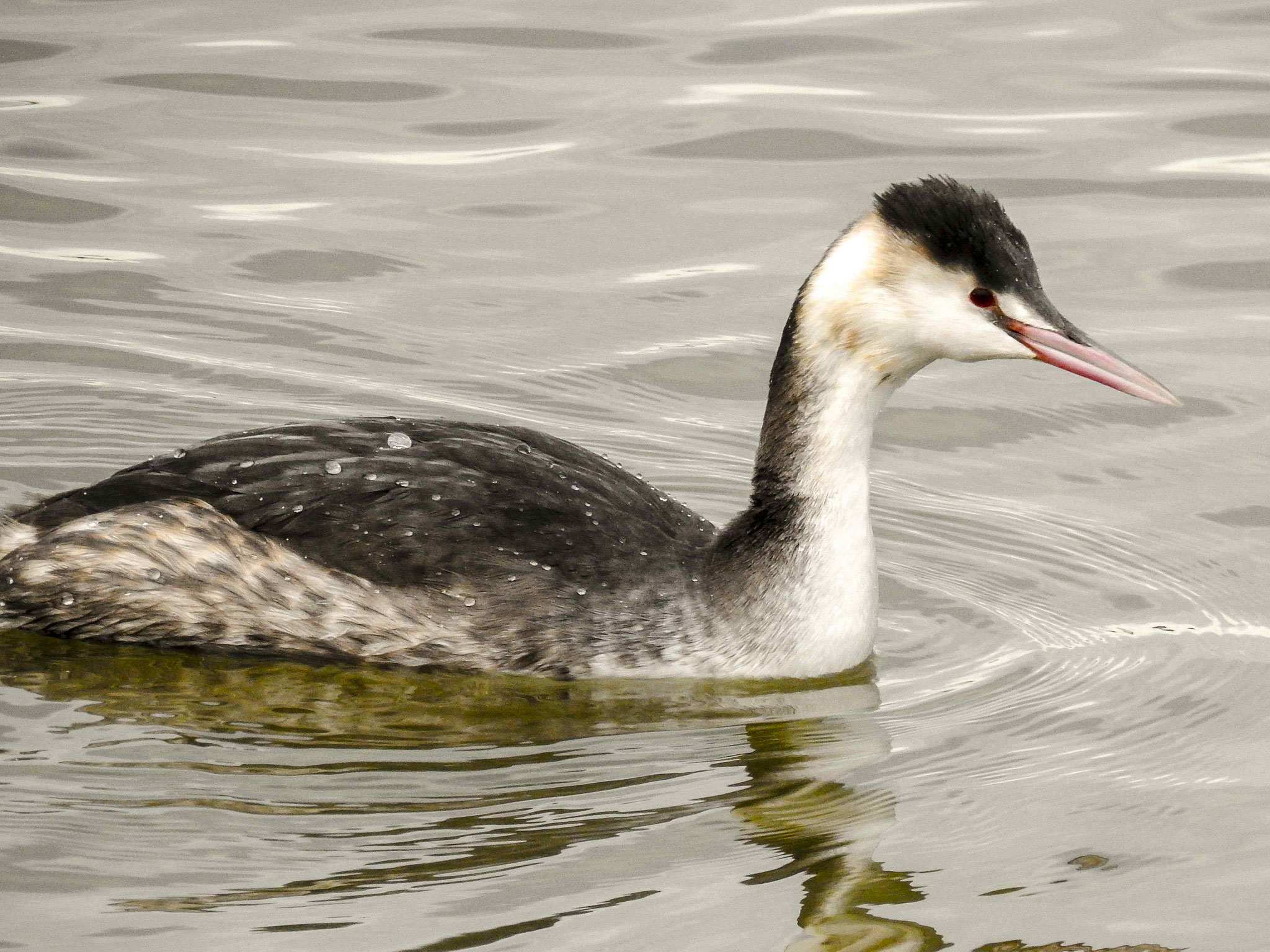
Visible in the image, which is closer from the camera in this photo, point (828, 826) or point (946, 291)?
point (828, 826)

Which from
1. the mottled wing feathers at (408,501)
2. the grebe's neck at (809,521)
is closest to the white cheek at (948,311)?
the grebe's neck at (809,521)

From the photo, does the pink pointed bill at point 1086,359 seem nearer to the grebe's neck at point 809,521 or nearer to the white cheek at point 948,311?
the white cheek at point 948,311

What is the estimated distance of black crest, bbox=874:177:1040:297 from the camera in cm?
722

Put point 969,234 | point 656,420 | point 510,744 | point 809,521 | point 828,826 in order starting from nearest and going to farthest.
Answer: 1. point 828,826
2. point 510,744
3. point 969,234
4. point 809,521
5. point 656,420

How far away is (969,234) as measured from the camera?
7215mm

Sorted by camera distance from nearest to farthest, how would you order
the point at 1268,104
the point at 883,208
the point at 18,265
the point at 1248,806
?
the point at 1248,806
the point at 883,208
the point at 18,265
the point at 1268,104

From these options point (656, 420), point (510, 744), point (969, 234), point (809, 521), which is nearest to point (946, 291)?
point (969, 234)

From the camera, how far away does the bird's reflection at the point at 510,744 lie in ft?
19.8

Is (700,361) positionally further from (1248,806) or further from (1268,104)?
(1268,104)

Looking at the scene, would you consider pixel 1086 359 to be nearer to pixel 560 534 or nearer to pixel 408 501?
pixel 560 534

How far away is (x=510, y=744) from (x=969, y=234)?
2.22 metres

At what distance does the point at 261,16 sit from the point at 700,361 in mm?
5678

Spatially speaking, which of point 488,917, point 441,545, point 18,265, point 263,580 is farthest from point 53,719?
point 18,265

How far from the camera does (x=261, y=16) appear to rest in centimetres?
1462
